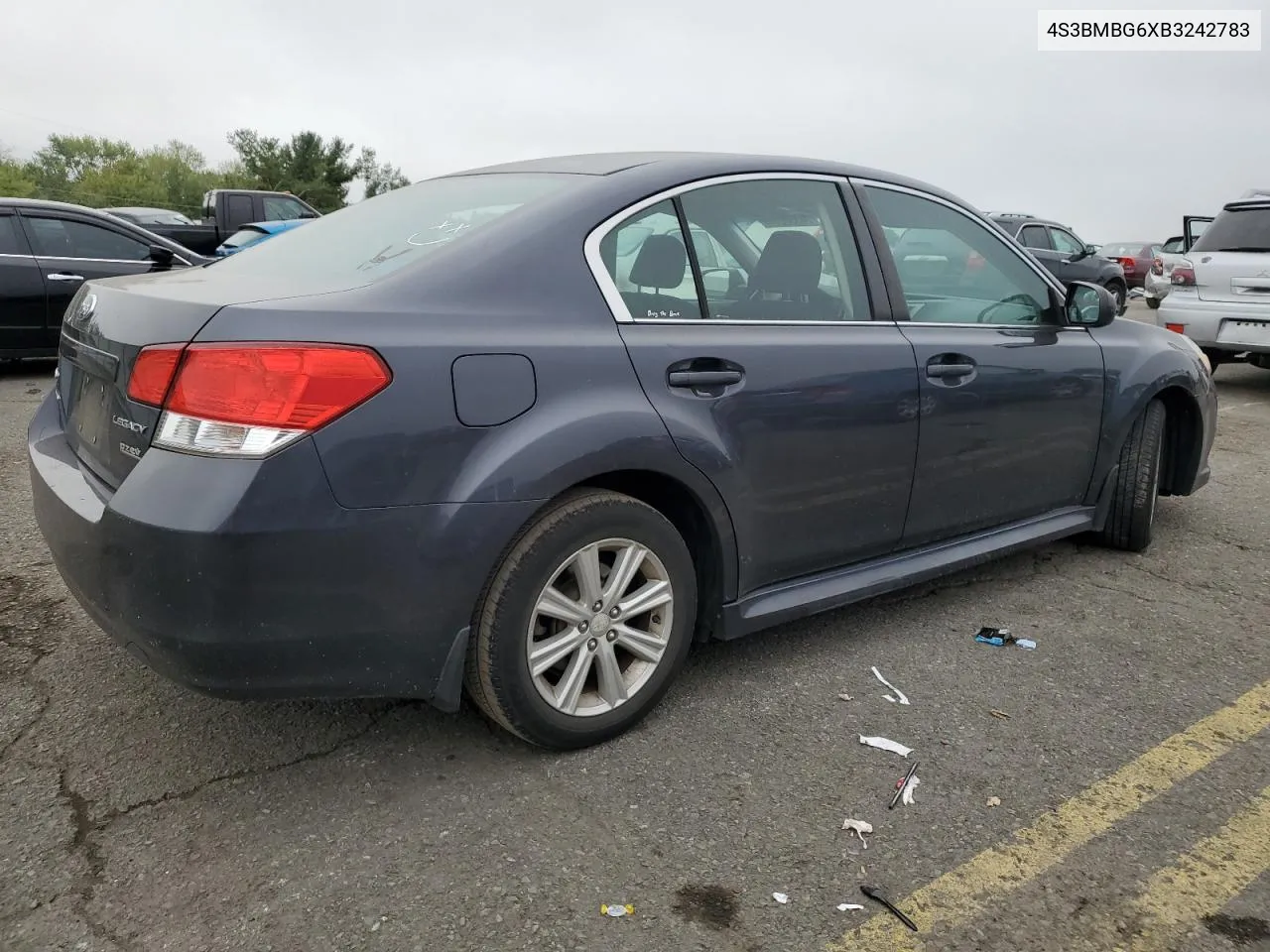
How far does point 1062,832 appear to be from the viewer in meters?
2.36

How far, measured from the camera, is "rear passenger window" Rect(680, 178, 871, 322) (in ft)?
9.45

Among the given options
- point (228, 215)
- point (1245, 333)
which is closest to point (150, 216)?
point (228, 215)

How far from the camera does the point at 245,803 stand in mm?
2396

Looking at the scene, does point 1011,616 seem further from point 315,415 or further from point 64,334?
point 64,334

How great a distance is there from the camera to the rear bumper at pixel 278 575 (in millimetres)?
2057

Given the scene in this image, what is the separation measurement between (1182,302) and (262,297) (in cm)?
856

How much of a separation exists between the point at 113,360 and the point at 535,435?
3.31 feet

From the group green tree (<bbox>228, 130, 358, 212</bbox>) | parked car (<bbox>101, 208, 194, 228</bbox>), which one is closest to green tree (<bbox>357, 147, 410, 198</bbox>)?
green tree (<bbox>228, 130, 358, 212</bbox>)

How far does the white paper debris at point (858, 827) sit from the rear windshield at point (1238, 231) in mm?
7998

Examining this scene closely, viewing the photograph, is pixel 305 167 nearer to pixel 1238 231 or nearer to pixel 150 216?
pixel 150 216

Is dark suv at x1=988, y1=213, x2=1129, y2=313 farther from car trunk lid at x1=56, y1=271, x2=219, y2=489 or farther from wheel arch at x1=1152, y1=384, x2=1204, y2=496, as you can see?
car trunk lid at x1=56, y1=271, x2=219, y2=489

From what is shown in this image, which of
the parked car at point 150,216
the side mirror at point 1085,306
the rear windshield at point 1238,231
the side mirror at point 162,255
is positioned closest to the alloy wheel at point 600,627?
the side mirror at point 1085,306

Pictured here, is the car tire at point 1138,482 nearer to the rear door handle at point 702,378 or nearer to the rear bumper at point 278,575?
the rear door handle at point 702,378

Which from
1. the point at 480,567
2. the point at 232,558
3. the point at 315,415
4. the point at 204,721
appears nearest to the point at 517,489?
the point at 480,567
